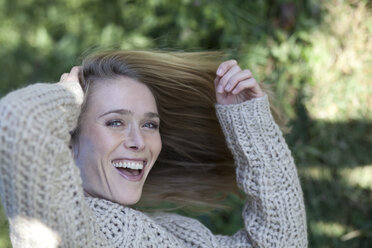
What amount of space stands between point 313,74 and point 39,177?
2.32 meters

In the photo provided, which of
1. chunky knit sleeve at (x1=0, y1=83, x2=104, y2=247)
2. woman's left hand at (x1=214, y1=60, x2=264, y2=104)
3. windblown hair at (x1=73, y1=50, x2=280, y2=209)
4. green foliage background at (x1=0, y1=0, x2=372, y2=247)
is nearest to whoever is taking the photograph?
chunky knit sleeve at (x1=0, y1=83, x2=104, y2=247)

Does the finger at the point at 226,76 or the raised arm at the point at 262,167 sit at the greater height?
the finger at the point at 226,76

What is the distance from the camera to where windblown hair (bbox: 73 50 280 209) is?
7.41 ft

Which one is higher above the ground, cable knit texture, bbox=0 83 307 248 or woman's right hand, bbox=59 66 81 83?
woman's right hand, bbox=59 66 81 83

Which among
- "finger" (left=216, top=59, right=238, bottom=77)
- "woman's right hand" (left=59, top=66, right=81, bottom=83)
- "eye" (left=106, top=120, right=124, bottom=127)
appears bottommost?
"eye" (left=106, top=120, right=124, bottom=127)

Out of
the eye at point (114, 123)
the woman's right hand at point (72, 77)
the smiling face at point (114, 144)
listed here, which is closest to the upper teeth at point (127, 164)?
the smiling face at point (114, 144)

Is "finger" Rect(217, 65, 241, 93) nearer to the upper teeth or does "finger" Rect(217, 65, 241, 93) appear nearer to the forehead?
the forehead

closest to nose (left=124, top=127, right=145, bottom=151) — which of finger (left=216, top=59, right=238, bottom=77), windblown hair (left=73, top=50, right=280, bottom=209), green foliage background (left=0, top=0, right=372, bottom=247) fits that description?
windblown hair (left=73, top=50, right=280, bottom=209)

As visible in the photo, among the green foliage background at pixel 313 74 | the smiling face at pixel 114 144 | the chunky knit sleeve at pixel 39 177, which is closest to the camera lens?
the chunky knit sleeve at pixel 39 177

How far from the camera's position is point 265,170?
2133 mm

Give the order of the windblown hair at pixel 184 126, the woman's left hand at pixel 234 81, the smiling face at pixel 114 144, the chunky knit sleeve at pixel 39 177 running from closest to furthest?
the chunky knit sleeve at pixel 39 177 < the smiling face at pixel 114 144 < the woman's left hand at pixel 234 81 < the windblown hair at pixel 184 126

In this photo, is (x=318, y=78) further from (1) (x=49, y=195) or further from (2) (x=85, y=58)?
(1) (x=49, y=195)

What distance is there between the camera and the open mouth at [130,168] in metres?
2.03

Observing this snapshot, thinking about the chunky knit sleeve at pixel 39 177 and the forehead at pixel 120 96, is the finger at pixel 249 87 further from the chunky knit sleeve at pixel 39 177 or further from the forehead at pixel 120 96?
the chunky knit sleeve at pixel 39 177
